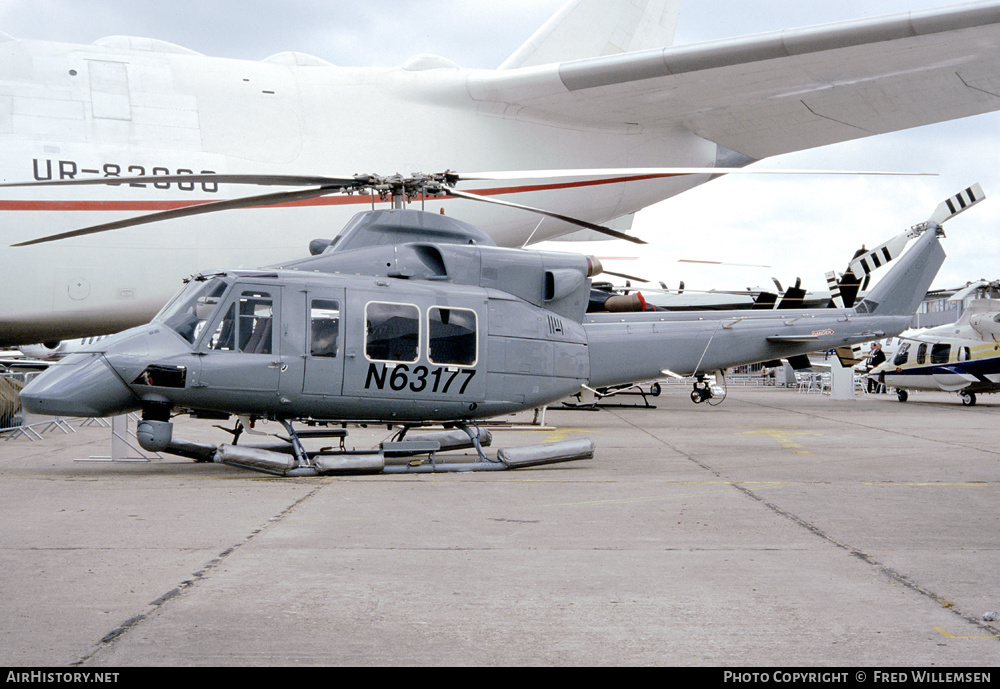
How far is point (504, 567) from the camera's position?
450 cm

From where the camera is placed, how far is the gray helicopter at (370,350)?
8172mm

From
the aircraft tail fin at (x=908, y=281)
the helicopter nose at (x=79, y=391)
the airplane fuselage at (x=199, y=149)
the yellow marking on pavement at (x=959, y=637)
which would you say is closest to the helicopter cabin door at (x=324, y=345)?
the helicopter nose at (x=79, y=391)

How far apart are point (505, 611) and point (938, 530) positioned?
3404 mm

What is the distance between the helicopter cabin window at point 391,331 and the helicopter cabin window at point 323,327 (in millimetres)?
330

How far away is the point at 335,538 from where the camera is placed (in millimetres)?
5262

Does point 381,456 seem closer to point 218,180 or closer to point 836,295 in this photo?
point 218,180

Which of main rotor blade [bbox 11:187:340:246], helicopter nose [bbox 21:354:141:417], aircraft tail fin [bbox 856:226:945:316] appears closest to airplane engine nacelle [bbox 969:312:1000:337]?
aircraft tail fin [bbox 856:226:945:316]

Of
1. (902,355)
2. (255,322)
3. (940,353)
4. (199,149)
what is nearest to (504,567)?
(255,322)

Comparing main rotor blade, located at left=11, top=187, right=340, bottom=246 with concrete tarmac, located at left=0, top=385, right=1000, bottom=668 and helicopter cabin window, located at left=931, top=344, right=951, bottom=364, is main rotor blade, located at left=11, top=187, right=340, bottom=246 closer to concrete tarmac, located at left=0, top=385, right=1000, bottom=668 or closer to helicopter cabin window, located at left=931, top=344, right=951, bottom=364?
concrete tarmac, located at left=0, top=385, right=1000, bottom=668

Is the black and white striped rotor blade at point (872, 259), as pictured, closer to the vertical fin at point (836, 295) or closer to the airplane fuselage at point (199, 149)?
the vertical fin at point (836, 295)

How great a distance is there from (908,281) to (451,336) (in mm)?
9709

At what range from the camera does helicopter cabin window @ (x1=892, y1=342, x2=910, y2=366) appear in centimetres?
2688

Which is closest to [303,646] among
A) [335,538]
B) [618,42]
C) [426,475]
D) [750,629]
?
[750,629]
